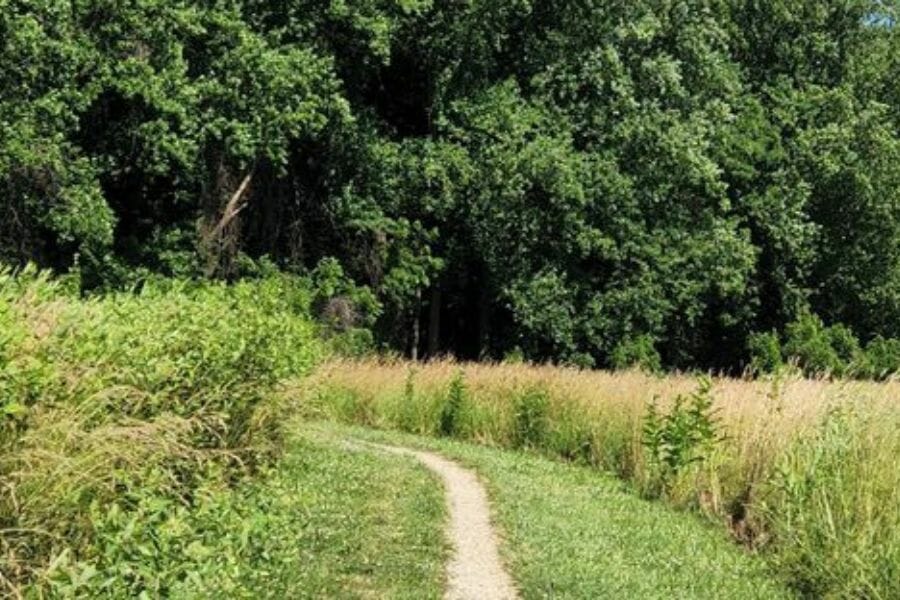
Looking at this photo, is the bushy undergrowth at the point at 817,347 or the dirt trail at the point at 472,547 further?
the bushy undergrowth at the point at 817,347

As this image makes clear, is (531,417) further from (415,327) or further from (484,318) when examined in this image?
(415,327)

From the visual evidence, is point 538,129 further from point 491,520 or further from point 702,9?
point 491,520

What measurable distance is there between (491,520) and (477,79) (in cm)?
2556

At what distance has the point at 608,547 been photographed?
9.62m

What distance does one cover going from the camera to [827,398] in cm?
1128

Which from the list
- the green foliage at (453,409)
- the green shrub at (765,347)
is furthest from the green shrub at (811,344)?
the green foliage at (453,409)

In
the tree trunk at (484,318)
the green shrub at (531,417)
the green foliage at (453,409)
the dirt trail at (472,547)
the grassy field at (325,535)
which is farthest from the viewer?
the tree trunk at (484,318)

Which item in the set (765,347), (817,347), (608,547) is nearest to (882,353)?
(817,347)

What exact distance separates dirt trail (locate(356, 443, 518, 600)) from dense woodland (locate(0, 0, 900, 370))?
46.3 ft

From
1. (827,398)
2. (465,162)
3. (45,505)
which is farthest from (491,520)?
(465,162)

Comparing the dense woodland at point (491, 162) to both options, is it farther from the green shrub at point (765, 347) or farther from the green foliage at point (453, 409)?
the green foliage at point (453, 409)

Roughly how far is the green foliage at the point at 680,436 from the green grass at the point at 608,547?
1.62 feet

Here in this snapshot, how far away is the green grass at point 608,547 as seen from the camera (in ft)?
27.1

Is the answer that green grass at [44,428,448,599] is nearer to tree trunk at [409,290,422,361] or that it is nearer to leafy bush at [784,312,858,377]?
tree trunk at [409,290,422,361]
